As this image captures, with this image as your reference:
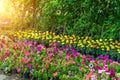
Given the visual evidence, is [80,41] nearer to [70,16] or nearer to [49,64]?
[70,16]

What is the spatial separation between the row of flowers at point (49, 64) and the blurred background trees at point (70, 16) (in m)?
1.31

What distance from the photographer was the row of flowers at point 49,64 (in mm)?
5203

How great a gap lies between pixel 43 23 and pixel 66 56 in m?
2.83

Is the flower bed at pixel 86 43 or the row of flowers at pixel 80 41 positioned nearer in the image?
the flower bed at pixel 86 43

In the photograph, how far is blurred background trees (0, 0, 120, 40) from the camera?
7664 mm

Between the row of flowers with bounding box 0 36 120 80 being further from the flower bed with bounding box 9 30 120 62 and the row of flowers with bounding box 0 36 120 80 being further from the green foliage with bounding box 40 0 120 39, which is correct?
the green foliage with bounding box 40 0 120 39

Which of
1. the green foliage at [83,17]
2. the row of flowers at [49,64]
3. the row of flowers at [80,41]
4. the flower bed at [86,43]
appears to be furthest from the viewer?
the green foliage at [83,17]

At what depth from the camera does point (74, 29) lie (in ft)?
26.8

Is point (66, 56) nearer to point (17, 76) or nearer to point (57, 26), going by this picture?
point (17, 76)

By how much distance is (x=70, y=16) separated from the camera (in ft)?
27.0

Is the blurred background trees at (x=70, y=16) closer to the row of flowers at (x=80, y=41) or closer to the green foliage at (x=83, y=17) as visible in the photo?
the green foliage at (x=83, y=17)

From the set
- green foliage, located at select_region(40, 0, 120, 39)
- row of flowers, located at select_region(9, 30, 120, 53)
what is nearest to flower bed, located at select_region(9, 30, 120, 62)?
row of flowers, located at select_region(9, 30, 120, 53)

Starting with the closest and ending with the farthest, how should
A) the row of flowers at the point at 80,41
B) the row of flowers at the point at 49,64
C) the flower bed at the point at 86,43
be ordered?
the row of flowers at the point at 49,64 → the flower bed at the point at 86,43 → the row of flowers at the point at 80,41

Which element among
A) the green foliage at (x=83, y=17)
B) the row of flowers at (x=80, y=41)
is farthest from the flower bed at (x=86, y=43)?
the green foliage at (x=83, y=17)
